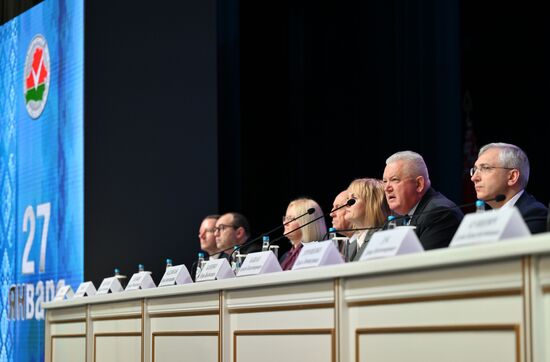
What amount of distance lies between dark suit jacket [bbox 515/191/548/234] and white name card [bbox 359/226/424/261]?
3.28 feet

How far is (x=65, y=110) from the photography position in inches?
272

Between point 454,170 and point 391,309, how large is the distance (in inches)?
200

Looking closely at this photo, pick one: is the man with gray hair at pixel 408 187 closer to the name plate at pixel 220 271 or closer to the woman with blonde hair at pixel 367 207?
the woman with blonde hair at pixel 367 207

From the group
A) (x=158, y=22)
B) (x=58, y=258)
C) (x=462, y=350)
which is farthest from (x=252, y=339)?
(x=158, y=22)

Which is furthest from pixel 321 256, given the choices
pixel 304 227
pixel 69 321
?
pixel 69 321

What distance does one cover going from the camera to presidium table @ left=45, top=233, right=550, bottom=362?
2215mm

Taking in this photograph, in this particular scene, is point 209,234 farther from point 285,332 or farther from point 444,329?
point 444,329

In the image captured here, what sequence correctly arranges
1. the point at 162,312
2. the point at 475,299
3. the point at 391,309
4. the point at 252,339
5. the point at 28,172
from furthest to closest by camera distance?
the point at 28,172 → the point at 162,312 → the point at 252,339 → the point at 391,309 → the point at 475,299

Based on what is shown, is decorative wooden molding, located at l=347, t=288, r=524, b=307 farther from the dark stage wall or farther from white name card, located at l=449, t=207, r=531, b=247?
the dark stage wall

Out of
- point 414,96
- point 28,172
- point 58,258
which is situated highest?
point 414,96

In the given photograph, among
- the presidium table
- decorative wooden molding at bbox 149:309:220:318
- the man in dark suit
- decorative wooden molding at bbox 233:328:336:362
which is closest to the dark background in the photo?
the man in dark suit

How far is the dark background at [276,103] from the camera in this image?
6.87m

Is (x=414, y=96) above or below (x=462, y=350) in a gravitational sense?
above

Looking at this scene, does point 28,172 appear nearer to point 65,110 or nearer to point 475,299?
point 65,110
